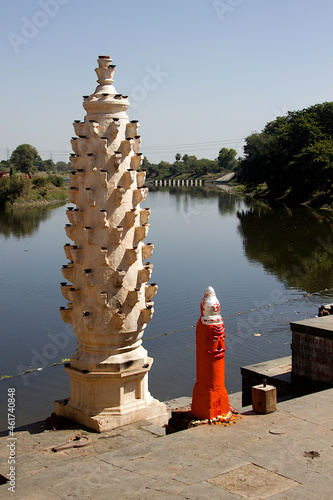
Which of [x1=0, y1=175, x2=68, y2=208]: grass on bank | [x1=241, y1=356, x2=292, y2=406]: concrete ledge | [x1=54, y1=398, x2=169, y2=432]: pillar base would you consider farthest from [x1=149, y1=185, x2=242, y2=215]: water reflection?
[x1=54, y1=398, x2=169, y2=432]: pillar base

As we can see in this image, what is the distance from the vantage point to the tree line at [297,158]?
62.2 meters

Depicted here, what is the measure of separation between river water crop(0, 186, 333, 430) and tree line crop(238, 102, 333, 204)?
21.1 m

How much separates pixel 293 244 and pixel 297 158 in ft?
107

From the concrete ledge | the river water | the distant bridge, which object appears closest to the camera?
the concrete ledge

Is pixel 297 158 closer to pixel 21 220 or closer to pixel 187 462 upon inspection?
pixel 21 220

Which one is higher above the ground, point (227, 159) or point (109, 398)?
point (227, 159)

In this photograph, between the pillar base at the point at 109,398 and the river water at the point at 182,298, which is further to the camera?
the river water at the point at 182,298

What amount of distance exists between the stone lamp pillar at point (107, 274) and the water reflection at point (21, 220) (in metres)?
34.0

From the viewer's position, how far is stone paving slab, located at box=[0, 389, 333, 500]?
15.7ft

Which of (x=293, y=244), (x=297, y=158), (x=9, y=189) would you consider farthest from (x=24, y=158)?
(x=293, y=244)

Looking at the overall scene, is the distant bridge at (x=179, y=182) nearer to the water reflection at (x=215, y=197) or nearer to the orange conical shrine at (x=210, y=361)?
the water reflection at (x=215, y=197)

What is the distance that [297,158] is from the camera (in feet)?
214

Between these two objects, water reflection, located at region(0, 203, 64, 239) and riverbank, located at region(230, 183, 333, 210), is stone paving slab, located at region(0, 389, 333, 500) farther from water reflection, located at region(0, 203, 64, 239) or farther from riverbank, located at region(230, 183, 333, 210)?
riverbank, located at region(230, 183, 333, 210)

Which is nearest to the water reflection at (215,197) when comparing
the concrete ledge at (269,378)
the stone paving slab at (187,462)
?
the concrete ledge at (269,378)
